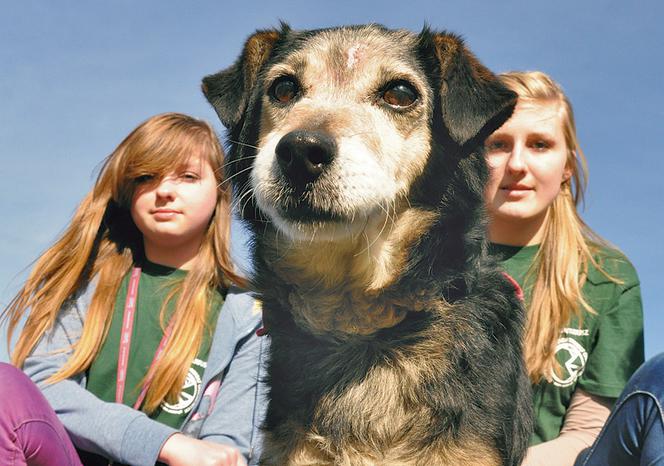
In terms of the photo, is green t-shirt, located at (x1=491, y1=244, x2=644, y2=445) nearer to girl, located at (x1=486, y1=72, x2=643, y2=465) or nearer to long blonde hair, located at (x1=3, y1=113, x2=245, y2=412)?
girl, located at (x1=486, y1=72, x2=643, y2=465)

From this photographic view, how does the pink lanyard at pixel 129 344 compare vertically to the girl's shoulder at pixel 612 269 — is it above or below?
below

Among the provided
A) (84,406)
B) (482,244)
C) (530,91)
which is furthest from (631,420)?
(84,406)

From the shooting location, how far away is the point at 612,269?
365cm

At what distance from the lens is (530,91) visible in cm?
397

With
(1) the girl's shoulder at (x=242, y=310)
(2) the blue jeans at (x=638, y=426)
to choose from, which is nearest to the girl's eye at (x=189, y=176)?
(1) the girl's shoulder at (x=242, y=310)

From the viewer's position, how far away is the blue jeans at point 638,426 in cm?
238

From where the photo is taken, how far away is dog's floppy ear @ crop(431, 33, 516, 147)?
2.68m

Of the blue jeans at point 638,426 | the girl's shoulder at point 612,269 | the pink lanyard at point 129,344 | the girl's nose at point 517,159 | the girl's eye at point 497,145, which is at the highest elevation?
the girl's eye at point 497,145

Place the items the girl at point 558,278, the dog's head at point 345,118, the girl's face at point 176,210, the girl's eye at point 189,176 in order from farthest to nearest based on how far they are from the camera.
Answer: the girl's eye at point 189,176, the girl's face at point 176,210, the girl at point 558,278, the dog's head at point 345,118

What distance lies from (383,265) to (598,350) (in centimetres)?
138

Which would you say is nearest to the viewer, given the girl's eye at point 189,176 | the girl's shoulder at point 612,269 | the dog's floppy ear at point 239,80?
the dog's floppy ear at point 239,80

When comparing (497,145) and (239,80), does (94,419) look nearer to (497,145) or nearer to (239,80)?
(239,80)

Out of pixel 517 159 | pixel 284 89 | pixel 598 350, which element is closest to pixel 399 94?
pixel 284 89

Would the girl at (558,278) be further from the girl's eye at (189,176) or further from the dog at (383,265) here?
the girl's eye at (189,176)
